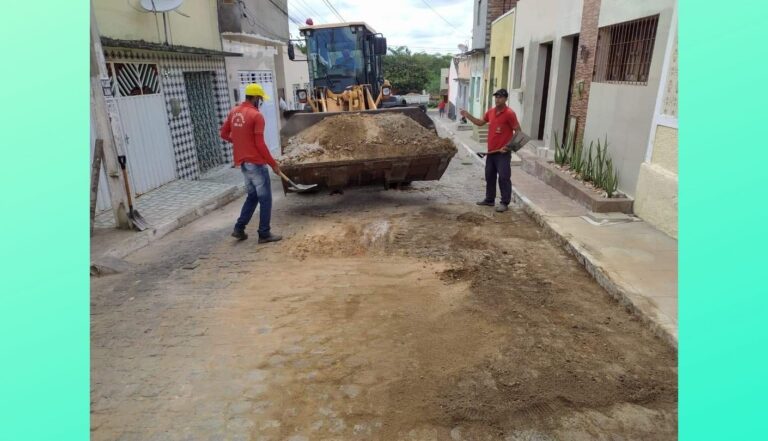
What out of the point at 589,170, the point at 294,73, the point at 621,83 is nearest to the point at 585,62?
the point at 621,83

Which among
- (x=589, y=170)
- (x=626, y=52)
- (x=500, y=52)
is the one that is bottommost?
(x=589, y=170)

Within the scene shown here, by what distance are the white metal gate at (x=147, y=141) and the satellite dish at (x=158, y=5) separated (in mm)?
1525

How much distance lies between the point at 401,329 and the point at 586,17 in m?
7.57

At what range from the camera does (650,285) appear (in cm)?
407

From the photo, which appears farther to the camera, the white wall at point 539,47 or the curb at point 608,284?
the white wall at point 539,47

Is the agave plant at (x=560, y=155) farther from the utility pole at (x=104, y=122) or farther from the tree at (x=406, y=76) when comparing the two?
the tree at (x=406, y=76)

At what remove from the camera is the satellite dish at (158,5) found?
7.99 m

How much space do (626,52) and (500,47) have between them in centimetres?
876

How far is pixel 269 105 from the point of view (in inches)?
564

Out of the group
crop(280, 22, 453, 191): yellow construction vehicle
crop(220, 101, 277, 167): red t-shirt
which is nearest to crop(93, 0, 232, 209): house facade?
crop(220, 101, 277, 167): red t-shirt

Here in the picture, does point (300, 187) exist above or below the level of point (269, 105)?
below

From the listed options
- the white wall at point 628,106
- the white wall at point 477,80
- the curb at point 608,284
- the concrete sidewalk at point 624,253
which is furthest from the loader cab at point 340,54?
the white wall at point 477,80

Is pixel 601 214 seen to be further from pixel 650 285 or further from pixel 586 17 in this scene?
pixel 586 17

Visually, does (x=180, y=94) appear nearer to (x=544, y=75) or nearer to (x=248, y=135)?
(x=248, y=135)
